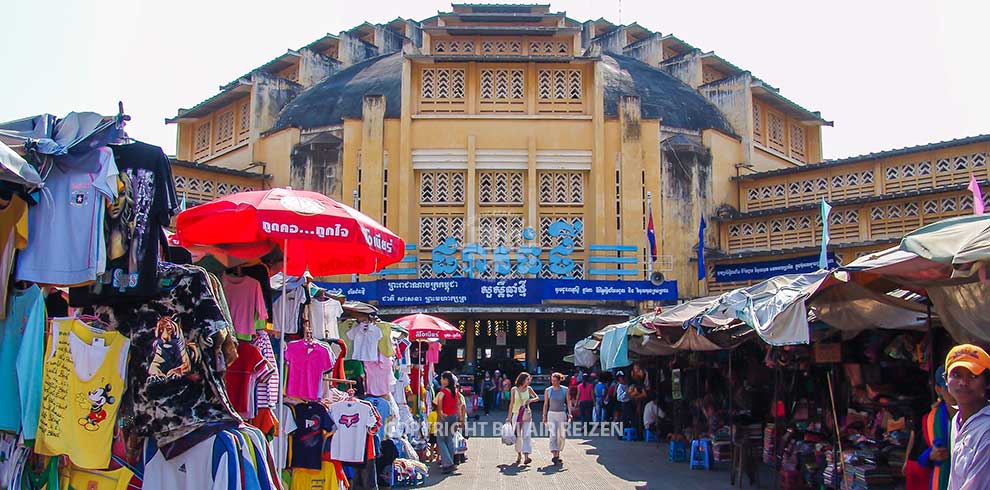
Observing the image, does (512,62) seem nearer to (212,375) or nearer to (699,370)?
(699,370)

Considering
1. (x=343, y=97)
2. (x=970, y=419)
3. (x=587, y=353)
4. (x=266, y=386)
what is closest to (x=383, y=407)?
(x=266, y=386)

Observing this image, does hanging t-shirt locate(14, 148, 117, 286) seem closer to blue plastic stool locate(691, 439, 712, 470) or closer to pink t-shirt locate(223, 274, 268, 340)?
pink t-shirt locate(223, 274, 268, 340)

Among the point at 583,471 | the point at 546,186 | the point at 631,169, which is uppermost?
the point at 631,169

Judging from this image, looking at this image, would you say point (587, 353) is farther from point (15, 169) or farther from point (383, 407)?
point (15, 169)

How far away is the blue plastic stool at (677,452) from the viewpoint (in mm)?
13672

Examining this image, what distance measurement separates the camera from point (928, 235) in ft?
19.2

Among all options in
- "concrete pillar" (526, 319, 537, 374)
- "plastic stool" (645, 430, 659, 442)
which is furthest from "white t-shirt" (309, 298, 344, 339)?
"concrete pillar" (526, 319, 537, 374)

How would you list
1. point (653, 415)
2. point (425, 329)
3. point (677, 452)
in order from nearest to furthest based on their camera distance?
point (677, 452), point (425, 329), point (653, 415)

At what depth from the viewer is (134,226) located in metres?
4.41

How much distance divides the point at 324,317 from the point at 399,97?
69.9 feet

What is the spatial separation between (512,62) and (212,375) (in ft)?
80.2

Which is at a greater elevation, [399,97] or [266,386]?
[399,97]

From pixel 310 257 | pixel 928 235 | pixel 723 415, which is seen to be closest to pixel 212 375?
pixel 310 257

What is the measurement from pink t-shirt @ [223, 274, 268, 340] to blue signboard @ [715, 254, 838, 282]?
21.0m
